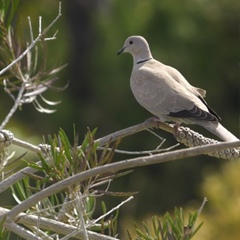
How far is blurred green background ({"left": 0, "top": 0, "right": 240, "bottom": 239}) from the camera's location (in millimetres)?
6727

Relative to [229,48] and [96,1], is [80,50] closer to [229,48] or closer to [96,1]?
[96,1]

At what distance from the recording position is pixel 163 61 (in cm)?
651

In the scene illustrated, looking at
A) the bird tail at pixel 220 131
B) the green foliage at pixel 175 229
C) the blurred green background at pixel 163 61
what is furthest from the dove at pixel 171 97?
the blurred green background at pixel 163 61

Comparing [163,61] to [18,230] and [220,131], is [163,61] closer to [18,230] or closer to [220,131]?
[220,131]

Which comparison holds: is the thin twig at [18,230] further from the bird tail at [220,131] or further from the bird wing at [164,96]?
the bird wing at [164,96]

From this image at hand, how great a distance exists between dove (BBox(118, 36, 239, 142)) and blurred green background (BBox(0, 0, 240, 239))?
3.33 meters

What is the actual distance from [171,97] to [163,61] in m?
3.74

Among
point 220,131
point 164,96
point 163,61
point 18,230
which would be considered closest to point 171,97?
point 164,96

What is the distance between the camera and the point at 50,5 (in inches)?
316

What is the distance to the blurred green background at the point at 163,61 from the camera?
6727 mm

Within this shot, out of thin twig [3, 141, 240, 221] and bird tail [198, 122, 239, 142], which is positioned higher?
thin twig [3, 141, 240, 221]

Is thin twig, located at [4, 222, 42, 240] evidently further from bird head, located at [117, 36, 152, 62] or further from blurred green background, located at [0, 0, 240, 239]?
blurred green background, located at [0, 0, 240, 239]

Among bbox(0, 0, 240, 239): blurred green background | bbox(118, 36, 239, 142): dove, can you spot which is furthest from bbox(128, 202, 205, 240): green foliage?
bbox(0, 0, 240, 239): blurred green background

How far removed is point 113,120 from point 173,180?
65cm
